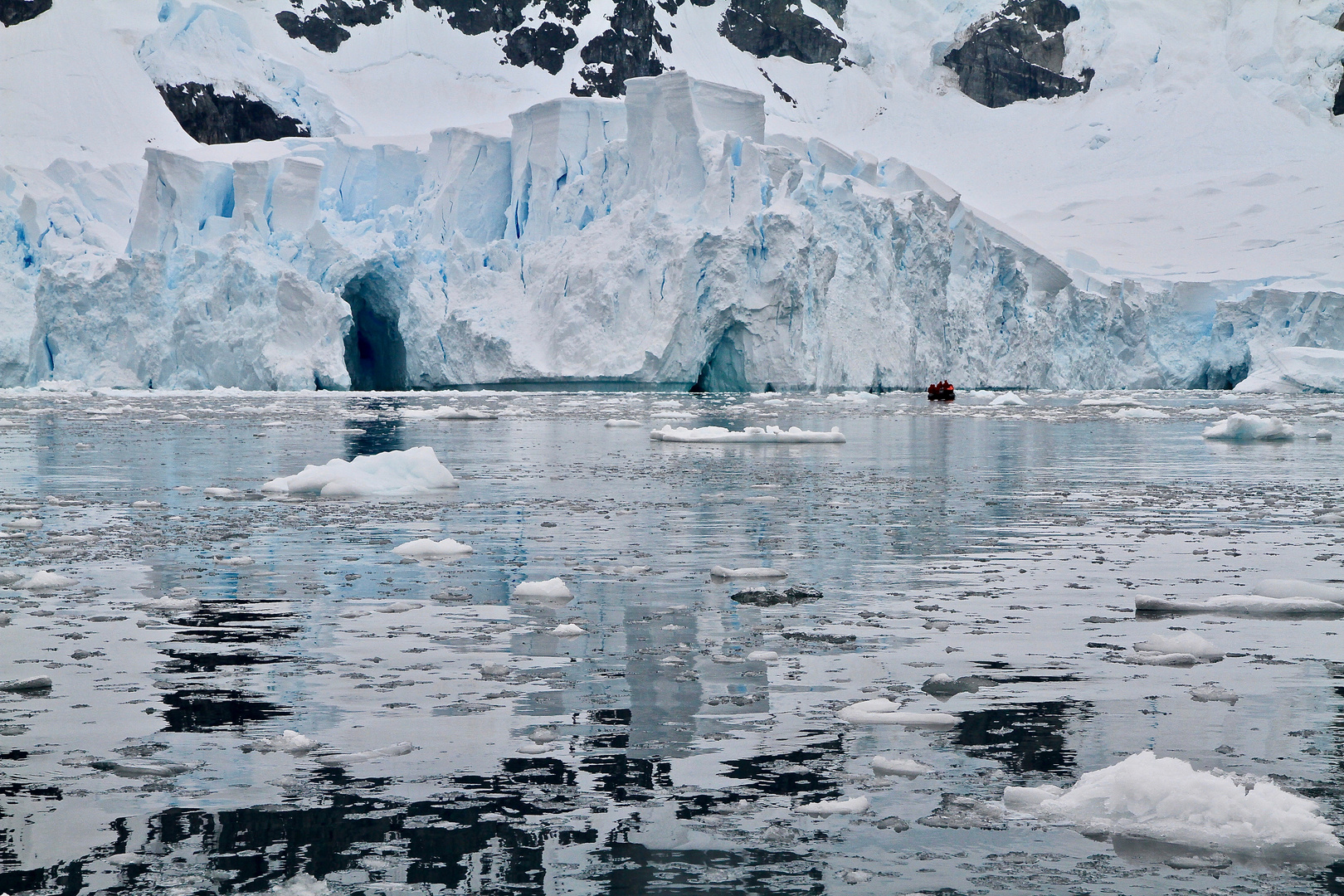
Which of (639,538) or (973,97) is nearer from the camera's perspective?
(639,538)

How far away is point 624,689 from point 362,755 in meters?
0.89

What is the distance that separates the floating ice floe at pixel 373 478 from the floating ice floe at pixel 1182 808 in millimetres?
7327

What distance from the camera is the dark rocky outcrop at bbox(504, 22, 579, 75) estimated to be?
75.9 m

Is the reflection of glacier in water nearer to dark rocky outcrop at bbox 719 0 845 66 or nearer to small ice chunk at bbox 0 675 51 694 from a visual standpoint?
small ice chunk at bbox 0 675 51 694

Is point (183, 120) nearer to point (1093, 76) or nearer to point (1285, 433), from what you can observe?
point (1093, 76)

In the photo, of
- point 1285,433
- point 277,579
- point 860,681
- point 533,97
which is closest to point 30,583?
point 277,579

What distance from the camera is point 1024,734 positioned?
3336 mm

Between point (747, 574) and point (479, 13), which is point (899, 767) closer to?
point (747, 574)

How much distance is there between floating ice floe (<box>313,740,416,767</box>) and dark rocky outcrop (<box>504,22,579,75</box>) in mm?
75738

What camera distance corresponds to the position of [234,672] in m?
4.00

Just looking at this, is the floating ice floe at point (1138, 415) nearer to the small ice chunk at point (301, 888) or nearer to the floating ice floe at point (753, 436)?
the floating ice floe at point (753, 436)

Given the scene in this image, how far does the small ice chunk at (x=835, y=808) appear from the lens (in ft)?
9.08

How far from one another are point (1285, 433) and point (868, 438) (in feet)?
16.3

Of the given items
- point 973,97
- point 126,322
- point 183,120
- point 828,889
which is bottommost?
point 828,889
